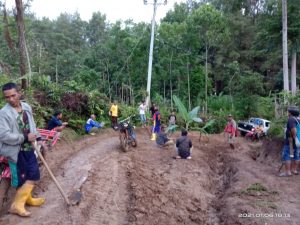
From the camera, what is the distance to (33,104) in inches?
535

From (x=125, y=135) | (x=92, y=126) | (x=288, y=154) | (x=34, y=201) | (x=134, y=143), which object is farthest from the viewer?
(x=92, y=126)

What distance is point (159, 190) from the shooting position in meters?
8.03

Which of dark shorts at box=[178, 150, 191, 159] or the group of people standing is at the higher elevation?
the group of people standing

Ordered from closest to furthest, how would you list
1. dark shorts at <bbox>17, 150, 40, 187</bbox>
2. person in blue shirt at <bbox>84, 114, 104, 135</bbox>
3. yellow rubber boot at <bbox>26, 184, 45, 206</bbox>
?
dark shorts at <bbox>17, 150, 40, 187</bbox> → yellow rubber boot at <bbox>26, 184, 45, 206</bbox> → person in blue shirt at <bbox>84, 114, 104, 135</bbox>

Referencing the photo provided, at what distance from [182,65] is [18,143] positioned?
24.4 meters

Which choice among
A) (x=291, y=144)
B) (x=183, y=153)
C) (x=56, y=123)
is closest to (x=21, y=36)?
(x=56, y=123)

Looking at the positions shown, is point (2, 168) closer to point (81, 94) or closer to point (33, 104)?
point (33, 104)

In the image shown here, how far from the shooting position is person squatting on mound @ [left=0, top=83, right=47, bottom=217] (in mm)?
5281

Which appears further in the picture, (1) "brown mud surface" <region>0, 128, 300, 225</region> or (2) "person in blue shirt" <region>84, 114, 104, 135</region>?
(2) "person in blue shirt" <region>84, 114, 104, 135</region>

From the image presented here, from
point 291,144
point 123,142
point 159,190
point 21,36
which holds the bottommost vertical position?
point 159,190

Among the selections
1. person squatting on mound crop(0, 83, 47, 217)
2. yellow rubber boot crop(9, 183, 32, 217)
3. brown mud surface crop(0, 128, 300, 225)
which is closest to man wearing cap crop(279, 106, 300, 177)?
brown mud surface crop(0, 128, 300, 225)

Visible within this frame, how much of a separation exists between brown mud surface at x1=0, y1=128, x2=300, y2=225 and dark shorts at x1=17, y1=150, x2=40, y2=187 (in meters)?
0.64

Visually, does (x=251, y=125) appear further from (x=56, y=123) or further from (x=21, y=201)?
(x=21, y=201)

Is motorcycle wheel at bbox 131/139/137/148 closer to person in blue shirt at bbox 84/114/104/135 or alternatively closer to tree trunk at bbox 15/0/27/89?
person in blue shirt at bbox 84/114/104/135
